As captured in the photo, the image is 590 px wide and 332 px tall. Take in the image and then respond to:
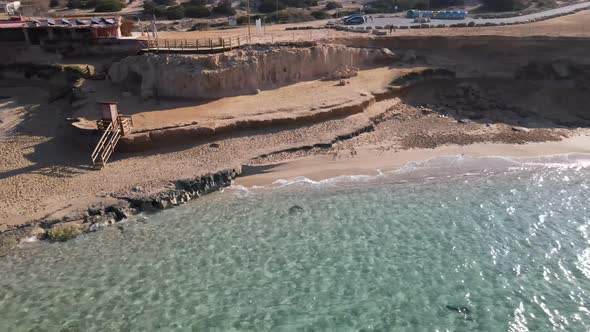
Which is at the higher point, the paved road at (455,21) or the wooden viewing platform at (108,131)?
the paved road at (455,21)

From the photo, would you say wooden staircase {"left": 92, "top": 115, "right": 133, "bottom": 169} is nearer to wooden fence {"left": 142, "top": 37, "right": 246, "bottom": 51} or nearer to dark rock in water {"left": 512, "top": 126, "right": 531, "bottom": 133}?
wooden fence {"left": 142, "top": 37, "right": 246, "bottom": 51}

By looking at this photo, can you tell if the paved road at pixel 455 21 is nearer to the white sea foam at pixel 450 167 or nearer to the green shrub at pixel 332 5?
the green shrub at pixel 332 5

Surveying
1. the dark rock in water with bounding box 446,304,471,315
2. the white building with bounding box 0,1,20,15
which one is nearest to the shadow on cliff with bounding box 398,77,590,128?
the dark rock in water with bounding box 446,304,471,315

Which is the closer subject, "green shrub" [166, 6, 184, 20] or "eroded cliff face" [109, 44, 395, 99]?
"eroded cliff face" [109, 44, 395, 99]

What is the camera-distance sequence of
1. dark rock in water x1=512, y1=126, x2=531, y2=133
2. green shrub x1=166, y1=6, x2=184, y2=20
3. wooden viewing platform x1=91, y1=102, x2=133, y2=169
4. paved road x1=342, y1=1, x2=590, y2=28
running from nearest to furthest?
wooden viewing platform x1=91, y1=102, x2=133, y2=169 < dark rock in water x1=512, y1=126, x2=531, y2=133 < paved road x1=342, y1=1, x2=590, y2=28 < green shrub x1=166, y1=6, x2=184, y2=20

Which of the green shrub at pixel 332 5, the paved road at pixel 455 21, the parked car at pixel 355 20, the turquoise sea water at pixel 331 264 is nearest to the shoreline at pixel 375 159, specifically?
the turquoise sea water at pixel 331 264

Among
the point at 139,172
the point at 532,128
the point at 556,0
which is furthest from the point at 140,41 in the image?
the point at 556,0

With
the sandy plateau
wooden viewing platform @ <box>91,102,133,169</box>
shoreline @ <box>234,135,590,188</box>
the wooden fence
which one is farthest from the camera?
the wooden fence
